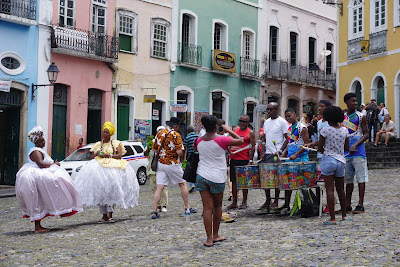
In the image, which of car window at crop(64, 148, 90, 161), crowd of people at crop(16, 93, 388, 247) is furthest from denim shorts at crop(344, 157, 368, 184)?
car window at crop(64, 148, 90, 161)

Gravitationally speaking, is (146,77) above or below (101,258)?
above

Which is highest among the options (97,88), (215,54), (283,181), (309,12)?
(309,12)

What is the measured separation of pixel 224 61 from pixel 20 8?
452 inches

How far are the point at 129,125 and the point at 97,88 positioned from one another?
7.68 ft

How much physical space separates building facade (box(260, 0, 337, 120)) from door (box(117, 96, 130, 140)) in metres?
9.42

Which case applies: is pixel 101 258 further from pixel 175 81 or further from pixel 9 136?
pixel 175 81

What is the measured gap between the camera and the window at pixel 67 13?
80.2 feet

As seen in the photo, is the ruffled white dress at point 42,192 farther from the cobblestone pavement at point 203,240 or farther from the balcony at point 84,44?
the balcony at point 84,44

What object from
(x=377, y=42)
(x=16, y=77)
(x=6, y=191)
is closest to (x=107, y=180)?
(x=6, y=191)

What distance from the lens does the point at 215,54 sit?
101 ft

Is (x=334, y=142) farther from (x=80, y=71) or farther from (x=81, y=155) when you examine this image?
(x=80, y=71)

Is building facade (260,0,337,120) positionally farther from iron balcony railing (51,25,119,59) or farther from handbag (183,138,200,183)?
handbag (183,138,200,183)

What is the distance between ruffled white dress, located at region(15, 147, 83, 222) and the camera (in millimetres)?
10172

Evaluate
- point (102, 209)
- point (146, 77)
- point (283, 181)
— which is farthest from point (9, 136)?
point (283, 181)
